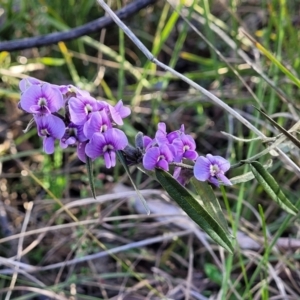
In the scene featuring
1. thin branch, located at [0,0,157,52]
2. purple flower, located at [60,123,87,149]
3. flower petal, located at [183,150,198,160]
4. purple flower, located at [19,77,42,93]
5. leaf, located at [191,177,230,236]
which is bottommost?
thin branch, located at [0,0,157,52]

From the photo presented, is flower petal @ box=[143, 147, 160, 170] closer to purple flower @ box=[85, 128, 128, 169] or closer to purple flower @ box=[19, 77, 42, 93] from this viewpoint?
purple flower @ box=[85, 128, 128, 169]

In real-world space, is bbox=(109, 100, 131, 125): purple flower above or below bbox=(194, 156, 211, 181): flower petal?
above

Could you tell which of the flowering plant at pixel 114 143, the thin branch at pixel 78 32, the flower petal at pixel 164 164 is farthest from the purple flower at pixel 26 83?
the thin branch at pixel 78 32

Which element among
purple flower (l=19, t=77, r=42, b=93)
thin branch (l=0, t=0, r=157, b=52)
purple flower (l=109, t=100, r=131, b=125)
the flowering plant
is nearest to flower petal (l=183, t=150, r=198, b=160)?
the flowering plant

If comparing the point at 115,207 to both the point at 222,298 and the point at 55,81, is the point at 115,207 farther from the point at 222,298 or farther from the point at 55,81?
the point at 55,81

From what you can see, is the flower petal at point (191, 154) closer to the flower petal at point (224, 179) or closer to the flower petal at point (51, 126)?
the flower petal at point (224, 179)

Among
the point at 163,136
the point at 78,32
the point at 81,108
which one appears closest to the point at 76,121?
the point at 81,108

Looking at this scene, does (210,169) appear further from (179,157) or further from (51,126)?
(51,126)

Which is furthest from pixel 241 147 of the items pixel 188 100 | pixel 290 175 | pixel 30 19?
pixel 30 19
